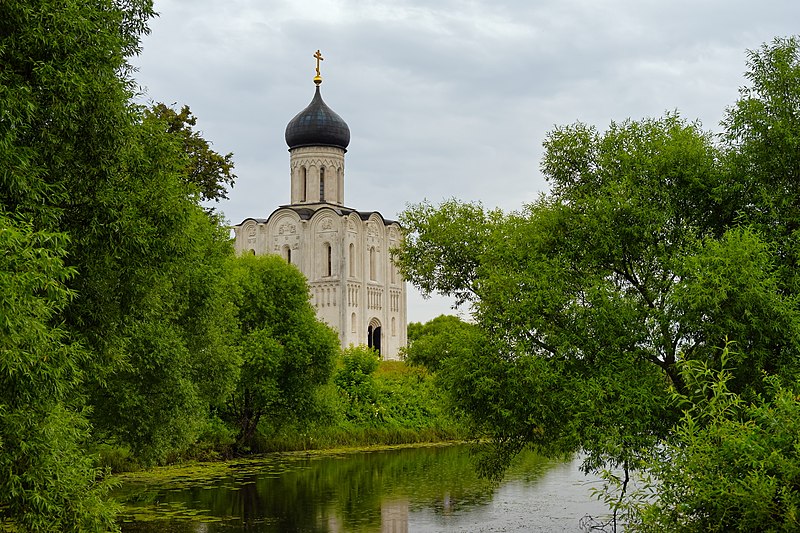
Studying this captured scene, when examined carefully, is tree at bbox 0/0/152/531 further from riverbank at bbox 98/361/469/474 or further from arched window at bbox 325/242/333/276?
arched window at bbox 325/242/333/276

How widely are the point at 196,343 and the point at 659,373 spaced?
12.1 meters

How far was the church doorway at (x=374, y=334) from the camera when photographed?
75.2 metres

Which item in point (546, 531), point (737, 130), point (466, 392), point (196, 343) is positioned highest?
point (737, 130)

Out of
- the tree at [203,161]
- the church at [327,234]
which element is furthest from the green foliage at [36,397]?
the church at [327,234]

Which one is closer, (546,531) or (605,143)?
(605,143)

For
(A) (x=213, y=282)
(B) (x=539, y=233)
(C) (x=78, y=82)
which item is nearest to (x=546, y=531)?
(B) (x=539, y=233)

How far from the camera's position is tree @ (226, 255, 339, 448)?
113ft

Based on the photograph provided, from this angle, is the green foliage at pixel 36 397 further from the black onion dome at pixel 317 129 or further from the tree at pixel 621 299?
the black onion dome at pixel 317 129

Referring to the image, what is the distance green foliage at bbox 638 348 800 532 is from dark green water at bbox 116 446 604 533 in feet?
33.9

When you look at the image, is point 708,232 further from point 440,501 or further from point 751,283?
point 440,501

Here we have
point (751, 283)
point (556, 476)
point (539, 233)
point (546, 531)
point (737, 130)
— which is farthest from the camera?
point (556, 476)

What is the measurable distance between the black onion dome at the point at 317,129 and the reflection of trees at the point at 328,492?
39.6 meters

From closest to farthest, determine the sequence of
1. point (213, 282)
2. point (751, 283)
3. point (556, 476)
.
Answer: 1. point (751, 283)
2. point (213, 282)
3. point (556, 476)

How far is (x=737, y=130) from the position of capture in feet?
53.8
